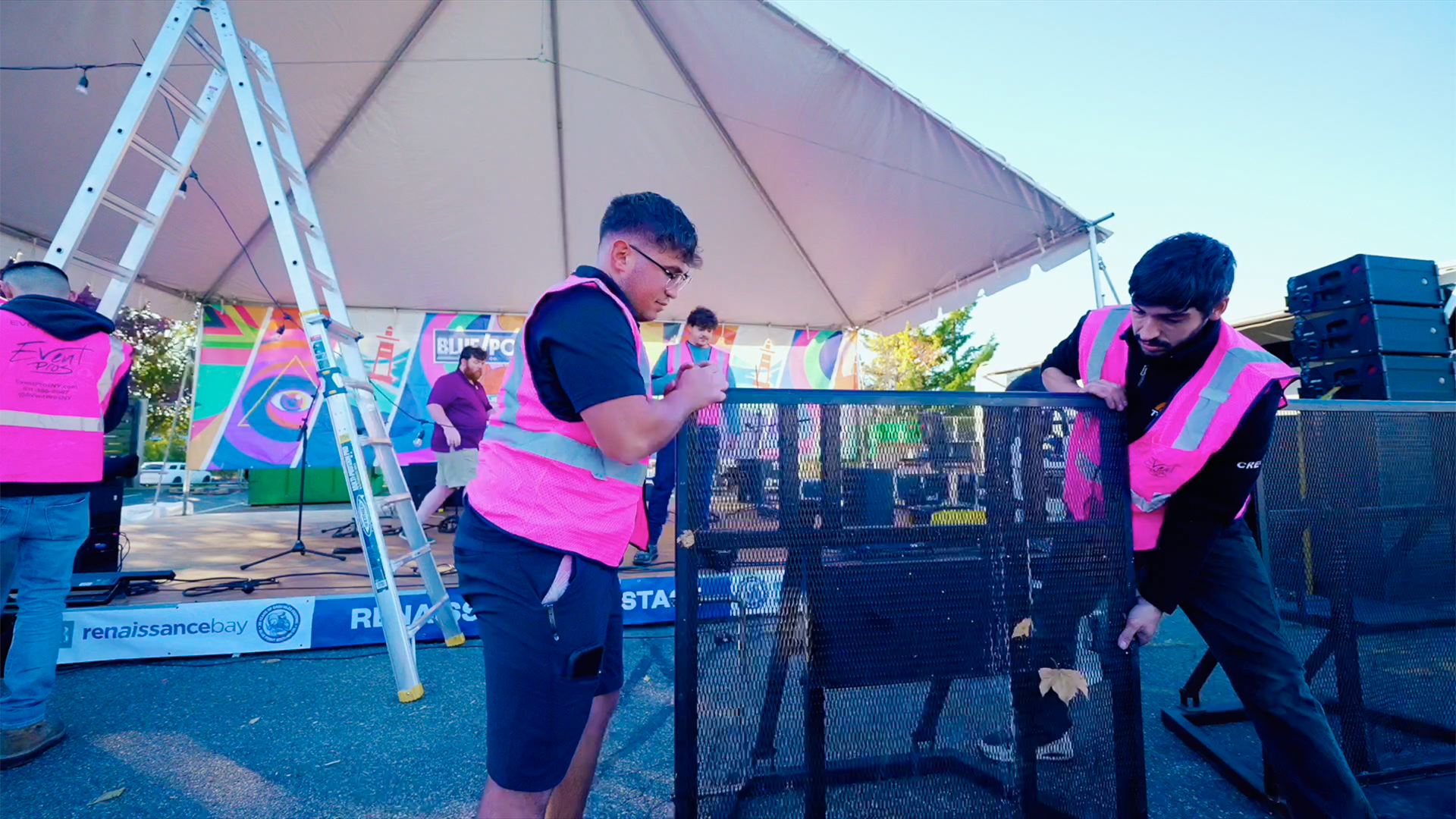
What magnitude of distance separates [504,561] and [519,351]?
46cm

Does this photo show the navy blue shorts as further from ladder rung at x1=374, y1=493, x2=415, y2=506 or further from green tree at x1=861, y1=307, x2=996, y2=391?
green tree at x1=861, y1=307, x2=996, y2=391

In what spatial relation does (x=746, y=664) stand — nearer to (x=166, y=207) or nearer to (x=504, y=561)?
(x=504, y=561)

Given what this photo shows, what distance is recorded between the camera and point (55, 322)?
2.47 metres

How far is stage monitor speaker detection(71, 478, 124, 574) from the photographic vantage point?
4266 millimetres

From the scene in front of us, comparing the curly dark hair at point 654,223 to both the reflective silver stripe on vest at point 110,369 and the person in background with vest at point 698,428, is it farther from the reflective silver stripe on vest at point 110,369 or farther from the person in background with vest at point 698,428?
the reflective silver stripe on vest at point 110,369

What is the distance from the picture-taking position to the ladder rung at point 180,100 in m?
3.05

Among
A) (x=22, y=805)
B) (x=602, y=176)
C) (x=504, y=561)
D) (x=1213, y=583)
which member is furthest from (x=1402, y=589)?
(x=602, y=176)

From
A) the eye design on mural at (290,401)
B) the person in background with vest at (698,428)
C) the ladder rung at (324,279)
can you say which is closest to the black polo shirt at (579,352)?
the person in background with vest at (698,428)

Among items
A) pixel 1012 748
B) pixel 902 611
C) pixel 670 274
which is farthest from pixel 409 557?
pixel 1012 748

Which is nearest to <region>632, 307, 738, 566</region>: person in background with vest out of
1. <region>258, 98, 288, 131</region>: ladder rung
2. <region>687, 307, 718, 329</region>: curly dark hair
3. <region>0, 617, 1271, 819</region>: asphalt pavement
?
<region>687, 307, 718, 329</region>: curly dark hair

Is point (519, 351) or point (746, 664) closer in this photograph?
point (519, 351)

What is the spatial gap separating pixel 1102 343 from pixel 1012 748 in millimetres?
1243

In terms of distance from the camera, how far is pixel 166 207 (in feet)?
10.2

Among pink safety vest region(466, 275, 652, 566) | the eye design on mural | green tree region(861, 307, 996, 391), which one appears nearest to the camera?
pink safety vest region(466, 275, 652, 566)
